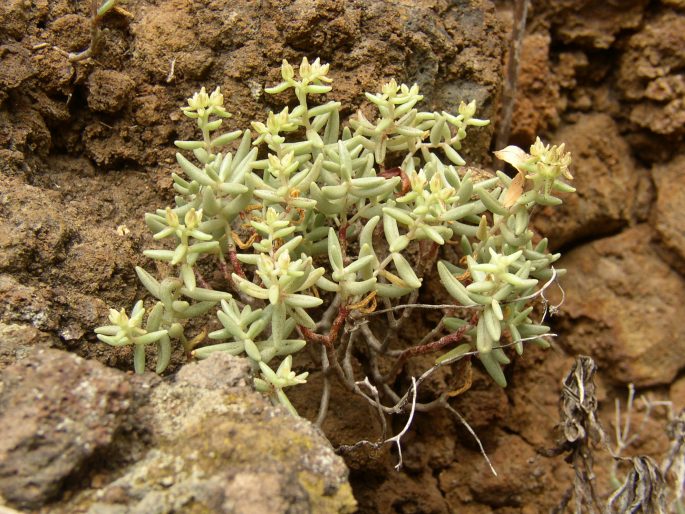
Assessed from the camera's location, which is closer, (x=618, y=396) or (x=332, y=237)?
(x=332, y=237)

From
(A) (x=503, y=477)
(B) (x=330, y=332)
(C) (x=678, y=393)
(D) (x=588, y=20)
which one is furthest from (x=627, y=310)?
(B) (x=330, y=332)

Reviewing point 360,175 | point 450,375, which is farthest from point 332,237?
point 450,375

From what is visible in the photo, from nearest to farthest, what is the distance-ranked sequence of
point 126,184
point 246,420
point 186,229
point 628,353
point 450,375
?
point 246,420 → point 186,229 → point 126,184 → point 450,375 → point 628,353

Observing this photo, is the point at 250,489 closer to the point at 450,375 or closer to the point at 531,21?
the point at 450,375

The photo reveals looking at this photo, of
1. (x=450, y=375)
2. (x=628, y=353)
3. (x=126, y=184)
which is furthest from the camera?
(x=628, y=353)

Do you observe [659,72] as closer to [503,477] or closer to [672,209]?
[672,209]

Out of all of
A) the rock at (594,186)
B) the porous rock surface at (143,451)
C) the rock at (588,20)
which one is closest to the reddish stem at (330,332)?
the porous rock surface at (143,451)

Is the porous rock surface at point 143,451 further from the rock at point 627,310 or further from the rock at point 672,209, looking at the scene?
the rock at point 672,209
